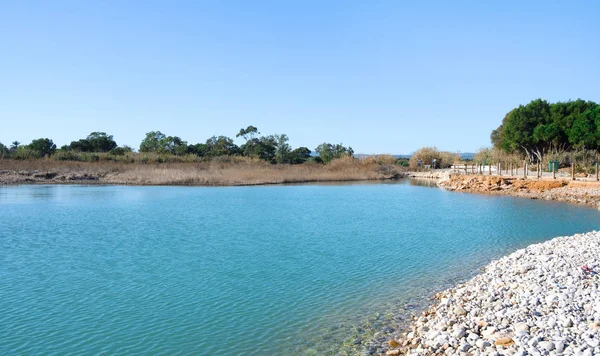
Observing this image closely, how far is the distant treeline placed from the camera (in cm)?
4244

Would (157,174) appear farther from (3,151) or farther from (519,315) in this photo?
(519,315)

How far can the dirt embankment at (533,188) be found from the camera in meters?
26.9

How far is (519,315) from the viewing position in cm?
665

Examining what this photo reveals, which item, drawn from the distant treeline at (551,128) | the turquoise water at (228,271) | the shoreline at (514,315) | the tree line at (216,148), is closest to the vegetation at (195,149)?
the tree line at (216,148)

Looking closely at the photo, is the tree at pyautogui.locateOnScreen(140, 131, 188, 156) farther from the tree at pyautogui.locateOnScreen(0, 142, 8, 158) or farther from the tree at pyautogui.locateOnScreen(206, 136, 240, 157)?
the tree at pyautogui.locateOnScreen(0, 142, 8, 158)

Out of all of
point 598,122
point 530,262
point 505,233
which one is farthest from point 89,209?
point 598,122

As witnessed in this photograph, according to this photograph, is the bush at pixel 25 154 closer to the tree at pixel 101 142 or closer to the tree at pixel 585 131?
the tree at pixel 101 142

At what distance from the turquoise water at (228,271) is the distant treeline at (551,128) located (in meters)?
23.5

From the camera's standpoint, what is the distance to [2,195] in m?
30.5

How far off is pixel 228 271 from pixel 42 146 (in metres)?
62.1

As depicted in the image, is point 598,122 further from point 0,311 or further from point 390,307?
point 0,311

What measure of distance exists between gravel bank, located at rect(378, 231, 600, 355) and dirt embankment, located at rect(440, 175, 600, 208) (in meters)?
19.1

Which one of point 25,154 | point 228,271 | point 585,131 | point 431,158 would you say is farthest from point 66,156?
point 585,131

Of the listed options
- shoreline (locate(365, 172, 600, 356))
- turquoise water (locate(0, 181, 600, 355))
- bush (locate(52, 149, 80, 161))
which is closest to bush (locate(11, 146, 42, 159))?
bush (locate(52, 149, 80, 161))
